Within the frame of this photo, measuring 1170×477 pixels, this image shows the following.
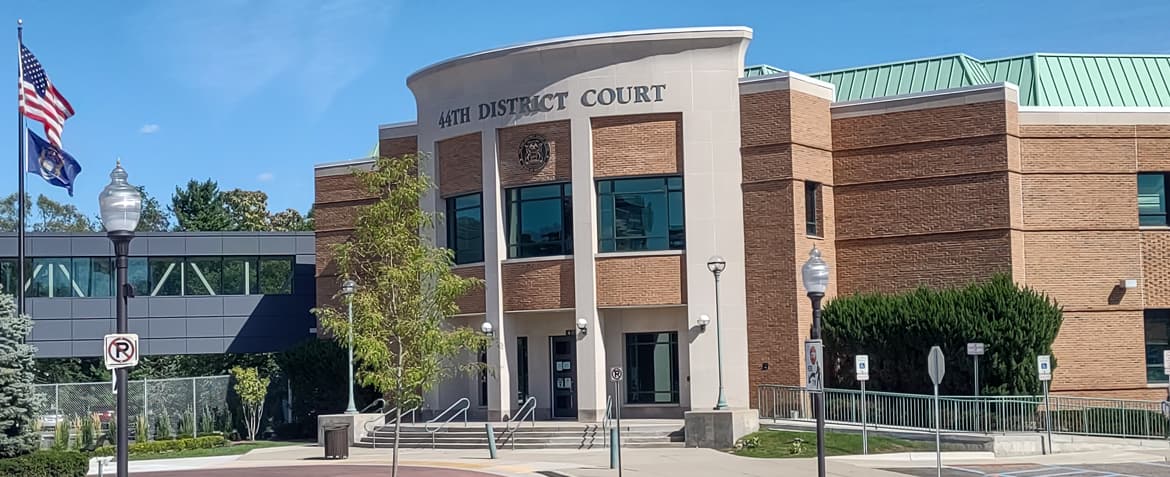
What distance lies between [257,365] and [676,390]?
2442cm

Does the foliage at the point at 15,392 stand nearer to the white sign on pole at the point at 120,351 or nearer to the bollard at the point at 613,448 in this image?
the white sign on pole at the point at 120,351

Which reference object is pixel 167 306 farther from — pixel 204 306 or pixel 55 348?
pixel 55 348

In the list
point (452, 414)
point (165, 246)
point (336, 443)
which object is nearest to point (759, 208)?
point (452, 414)

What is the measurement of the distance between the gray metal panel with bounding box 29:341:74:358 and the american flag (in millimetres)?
17386

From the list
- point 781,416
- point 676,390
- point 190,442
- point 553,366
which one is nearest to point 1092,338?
point 781,416

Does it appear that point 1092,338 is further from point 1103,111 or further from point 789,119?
point 789,119

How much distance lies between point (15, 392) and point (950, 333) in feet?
71.5

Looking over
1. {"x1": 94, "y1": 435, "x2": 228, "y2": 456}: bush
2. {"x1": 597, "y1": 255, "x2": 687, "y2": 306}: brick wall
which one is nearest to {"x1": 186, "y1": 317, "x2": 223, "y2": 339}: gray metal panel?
{"x1": 94, "y1": 435, "x2": 228, "y2": 456}: bush

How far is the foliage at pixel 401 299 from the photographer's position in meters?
24.7

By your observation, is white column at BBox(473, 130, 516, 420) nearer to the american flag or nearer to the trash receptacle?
the trash receptacle

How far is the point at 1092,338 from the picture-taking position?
37875mm

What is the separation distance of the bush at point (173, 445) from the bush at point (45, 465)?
12205mm

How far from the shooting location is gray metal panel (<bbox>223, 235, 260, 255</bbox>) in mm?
52219

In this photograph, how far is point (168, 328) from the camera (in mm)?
50938
